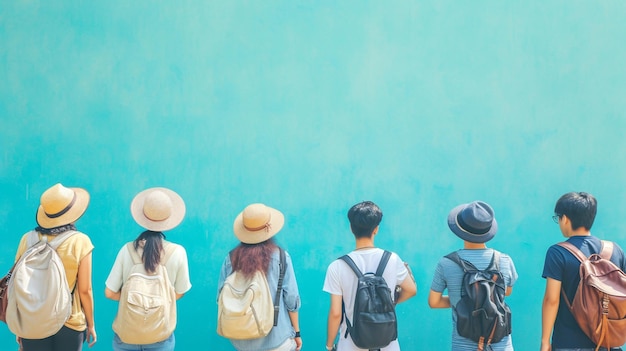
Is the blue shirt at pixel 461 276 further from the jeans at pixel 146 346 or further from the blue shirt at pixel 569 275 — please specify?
the jeans at pixel 146 346

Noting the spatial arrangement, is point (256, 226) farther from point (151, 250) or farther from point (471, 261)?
point (471, 261)

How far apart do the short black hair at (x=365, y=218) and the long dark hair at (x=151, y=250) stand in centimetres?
106

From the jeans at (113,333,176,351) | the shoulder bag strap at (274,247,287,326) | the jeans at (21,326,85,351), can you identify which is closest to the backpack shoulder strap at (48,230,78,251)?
the jeans at (21,326,85,351)

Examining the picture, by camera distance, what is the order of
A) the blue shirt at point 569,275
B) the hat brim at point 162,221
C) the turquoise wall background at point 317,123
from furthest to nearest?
the turquoise wall background at point 317,123
the hat brim at point 162,221
the blue shirt at point 569,275

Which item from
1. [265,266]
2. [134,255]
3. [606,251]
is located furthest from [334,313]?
[606,251]

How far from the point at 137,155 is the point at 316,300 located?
1.64 m

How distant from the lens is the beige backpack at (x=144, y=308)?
306 centimetres

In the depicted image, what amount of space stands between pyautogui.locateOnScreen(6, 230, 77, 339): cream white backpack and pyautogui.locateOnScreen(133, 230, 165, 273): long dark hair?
0.43 meters

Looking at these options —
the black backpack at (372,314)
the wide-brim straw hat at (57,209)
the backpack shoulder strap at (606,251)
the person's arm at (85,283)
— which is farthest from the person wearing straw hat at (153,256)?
the backpack shoulder strap at (606,251)

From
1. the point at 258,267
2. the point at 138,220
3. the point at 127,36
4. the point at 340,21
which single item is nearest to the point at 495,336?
the point at 258,267

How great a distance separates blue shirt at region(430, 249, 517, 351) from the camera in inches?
121

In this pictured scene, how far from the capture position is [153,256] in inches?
123

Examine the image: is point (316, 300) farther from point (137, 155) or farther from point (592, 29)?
point (592, 29)

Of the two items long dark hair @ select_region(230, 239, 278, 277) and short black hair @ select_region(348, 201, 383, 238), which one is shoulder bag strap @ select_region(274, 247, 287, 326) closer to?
long dark hair @ select_region(230, 239, 278, 277)
